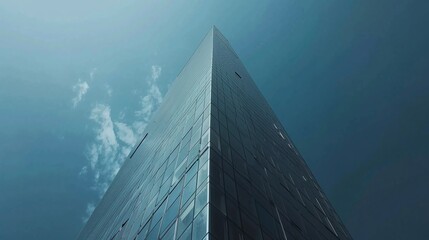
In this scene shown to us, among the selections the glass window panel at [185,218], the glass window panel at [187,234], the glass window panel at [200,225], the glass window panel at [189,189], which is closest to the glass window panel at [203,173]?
the glass window panel at [189,189]

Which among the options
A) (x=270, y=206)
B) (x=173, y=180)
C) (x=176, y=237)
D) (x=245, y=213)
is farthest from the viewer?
(x=173, y=180)

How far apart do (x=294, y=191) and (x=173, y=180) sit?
11.9 metres

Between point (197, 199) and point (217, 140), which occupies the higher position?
point (217, 140)

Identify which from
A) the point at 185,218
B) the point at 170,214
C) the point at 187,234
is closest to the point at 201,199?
the point at 185,218

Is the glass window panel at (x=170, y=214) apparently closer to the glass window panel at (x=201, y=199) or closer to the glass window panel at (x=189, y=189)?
the glass window panel at (x=189, y=189)

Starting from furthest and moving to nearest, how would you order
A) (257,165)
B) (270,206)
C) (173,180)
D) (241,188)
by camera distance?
1. (257,165)
2. (173,180)
3. (270,206)
4. (241,188)

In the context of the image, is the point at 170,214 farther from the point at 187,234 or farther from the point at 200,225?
the point at 200,225

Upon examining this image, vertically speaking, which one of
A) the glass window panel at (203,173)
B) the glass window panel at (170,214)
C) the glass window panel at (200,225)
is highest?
the glass window panel at (203,173)

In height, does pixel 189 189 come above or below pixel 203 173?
below

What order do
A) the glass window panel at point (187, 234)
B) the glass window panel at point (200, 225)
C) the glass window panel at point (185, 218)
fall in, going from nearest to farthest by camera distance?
1. the glass window panel at point (200, 225)
2. the glass window panel at point (187, 234)
3. the glass window panel at point (185, 218)

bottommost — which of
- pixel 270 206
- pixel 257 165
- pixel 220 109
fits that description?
pixel 270 206

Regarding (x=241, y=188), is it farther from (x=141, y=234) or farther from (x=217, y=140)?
(x=141, y=234)

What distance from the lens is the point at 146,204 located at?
27828 millimetres

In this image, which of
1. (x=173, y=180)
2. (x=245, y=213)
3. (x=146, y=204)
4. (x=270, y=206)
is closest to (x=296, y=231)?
(x=270, y=206)
